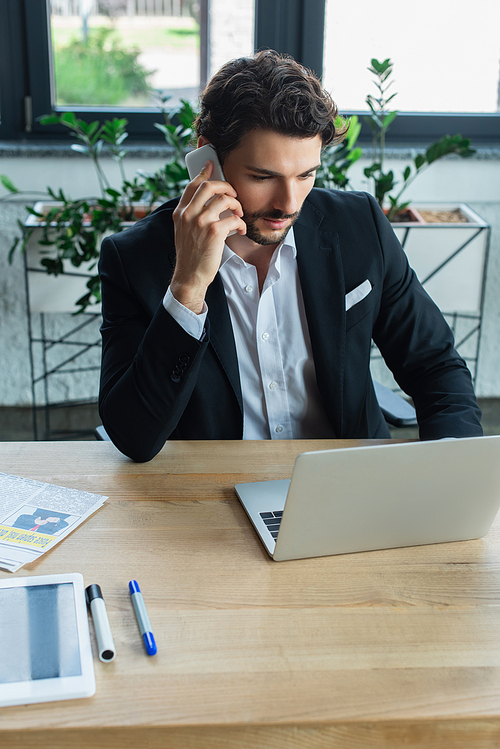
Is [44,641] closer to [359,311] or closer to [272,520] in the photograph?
[272,520]

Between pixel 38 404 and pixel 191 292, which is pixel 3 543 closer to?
pixel 191 292

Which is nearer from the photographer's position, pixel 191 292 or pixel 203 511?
pixel 203 511

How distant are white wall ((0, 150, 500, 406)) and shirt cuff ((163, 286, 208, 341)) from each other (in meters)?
1.74

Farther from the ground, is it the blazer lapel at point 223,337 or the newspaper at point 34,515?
the blazer lapel at point 223,337

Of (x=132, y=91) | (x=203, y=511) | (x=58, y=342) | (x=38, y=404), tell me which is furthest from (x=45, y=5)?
(x=203, y=511)

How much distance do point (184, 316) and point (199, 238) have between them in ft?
0.47

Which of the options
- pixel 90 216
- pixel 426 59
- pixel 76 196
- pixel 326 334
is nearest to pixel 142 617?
pixel 326 334

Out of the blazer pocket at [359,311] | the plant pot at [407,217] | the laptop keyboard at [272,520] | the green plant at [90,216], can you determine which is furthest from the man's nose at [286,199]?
the plant pot at [407,217]

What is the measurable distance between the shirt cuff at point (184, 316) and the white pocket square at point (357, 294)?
373 millimetres

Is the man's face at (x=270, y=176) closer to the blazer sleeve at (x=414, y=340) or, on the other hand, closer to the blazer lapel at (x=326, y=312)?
the blazer lapel at (x=326, y=312)

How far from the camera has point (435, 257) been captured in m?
2.39

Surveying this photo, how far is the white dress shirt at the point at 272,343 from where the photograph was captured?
1408 mm

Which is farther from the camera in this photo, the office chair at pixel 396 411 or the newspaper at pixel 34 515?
the office chair at pixel 396 411

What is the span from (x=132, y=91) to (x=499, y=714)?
108 inches
